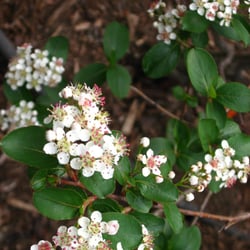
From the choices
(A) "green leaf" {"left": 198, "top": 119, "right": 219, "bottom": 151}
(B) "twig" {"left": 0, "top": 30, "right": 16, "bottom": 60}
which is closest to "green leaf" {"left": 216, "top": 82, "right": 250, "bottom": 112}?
(A) "green leaf" {"left": 198, "top": 119, "right": 219, "bottom": 151}

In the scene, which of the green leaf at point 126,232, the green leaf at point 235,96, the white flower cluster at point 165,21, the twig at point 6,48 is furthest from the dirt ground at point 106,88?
the green leaf at point 126,232

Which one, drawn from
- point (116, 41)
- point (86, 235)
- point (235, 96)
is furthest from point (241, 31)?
point (86, 235)

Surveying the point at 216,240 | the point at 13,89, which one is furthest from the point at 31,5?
the point at 216,240

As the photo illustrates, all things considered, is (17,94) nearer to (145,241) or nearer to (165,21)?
(165,21)

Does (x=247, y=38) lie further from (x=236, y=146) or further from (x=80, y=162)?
Result: (x=80, y=162)

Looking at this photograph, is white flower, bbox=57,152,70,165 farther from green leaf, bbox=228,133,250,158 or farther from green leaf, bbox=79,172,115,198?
green leaf, bbox=228,133,250,158

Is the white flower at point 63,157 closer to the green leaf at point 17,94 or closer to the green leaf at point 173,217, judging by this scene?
the green leaf at point 173,217
